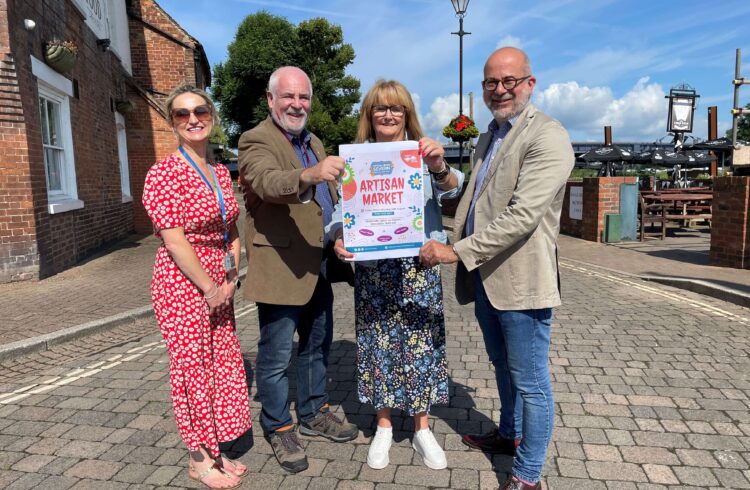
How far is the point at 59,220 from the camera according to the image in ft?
26.3

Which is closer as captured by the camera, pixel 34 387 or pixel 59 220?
pixel 34 387

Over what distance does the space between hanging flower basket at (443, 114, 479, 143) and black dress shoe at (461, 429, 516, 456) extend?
46.5 feet

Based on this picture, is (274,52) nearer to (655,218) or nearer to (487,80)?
(655,218)

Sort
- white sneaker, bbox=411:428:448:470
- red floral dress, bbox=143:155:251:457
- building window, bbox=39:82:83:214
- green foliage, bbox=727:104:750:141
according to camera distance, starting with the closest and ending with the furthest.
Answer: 1. red floral dress, bbox=143:155:251:457
2. white sneaker, bbox=411:428:448:470
3. building window, bbox=39:82:83:214
4. green foliage, bbox=727:104:750:141

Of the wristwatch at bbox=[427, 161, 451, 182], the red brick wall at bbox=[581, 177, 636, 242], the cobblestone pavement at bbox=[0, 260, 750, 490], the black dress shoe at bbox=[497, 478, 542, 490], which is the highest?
the wristwatch at bbox=[427, 161, 451, 182]

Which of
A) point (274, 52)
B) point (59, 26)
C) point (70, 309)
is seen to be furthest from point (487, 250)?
point (274, 52)

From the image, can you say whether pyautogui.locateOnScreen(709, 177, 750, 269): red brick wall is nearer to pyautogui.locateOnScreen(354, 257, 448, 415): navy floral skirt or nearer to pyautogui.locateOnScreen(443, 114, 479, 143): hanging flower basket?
pyautogui.locateOnScreen(354, 257, 448, 415): navy floral skirt

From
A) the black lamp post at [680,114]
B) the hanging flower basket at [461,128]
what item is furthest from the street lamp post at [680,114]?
the hanging flower basket at [461,128]

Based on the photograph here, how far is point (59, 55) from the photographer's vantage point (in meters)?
7.96

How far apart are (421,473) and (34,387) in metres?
3.12

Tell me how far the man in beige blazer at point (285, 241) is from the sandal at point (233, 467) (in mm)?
199

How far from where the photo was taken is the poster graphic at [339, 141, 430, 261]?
7.92 ft

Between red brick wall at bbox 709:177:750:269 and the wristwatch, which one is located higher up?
the wristwatch

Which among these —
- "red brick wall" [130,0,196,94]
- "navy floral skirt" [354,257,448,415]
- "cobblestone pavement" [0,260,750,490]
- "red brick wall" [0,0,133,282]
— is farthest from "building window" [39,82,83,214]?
"navy floral skirt" [354,257,448,415]
